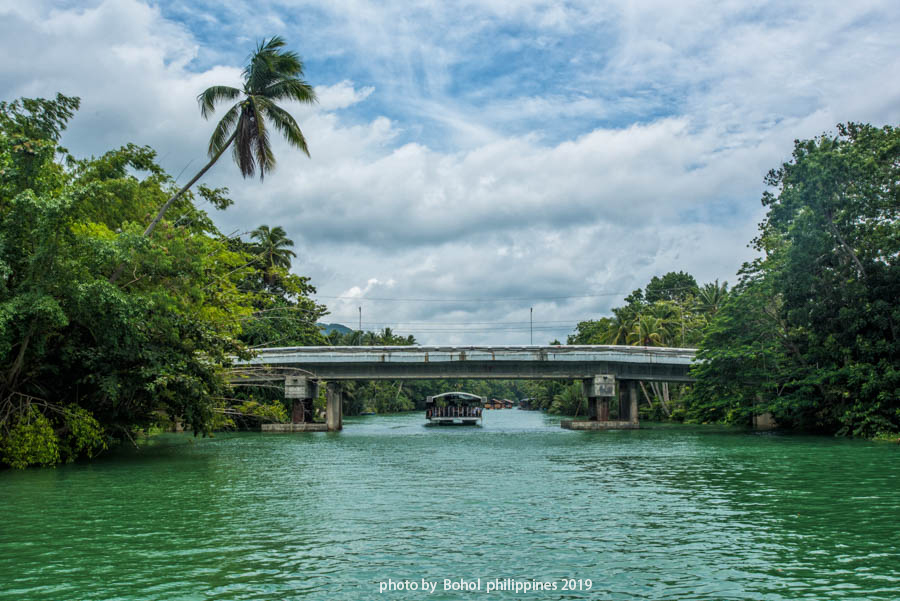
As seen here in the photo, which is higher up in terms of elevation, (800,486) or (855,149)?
(855,149)

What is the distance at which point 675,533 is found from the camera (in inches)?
496

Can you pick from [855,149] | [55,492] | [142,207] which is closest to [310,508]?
[55,492]

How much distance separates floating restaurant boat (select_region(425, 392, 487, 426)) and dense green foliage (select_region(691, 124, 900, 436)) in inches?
1272

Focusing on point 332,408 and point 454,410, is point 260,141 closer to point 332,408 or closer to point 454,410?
point 332,408

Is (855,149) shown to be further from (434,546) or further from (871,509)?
(434,546)

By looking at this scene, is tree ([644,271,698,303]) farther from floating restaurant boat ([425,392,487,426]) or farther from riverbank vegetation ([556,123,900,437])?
riverbank vegetation ([556,123,900,437])

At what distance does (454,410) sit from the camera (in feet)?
231

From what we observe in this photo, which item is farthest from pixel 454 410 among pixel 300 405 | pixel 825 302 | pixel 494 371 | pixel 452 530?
pixel 452 530

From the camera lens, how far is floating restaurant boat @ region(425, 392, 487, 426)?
226 feet

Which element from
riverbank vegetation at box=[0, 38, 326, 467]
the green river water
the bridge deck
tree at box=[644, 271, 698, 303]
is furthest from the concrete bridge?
tree at box=[644, 271, 698, 303]

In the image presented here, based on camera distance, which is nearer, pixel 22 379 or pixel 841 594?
pixel 841 594

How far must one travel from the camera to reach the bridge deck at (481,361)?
50438 mm

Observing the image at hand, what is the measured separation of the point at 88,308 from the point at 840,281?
33021 mm

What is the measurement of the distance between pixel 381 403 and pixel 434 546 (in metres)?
97.4
